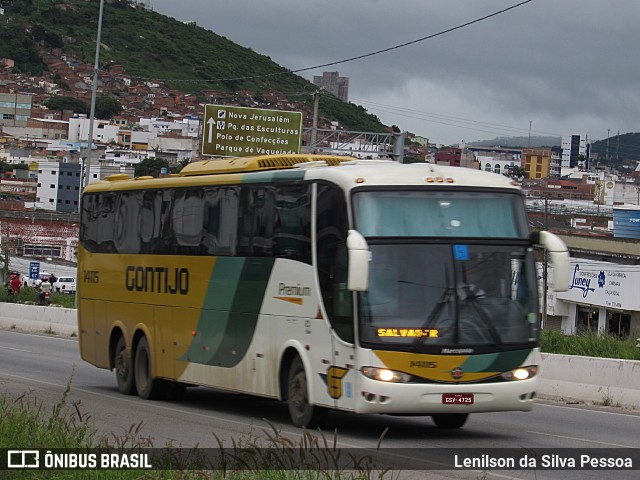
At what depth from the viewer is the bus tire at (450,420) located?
15781 millimetres

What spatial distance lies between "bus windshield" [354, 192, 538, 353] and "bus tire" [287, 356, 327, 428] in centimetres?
153

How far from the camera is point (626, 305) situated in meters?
48.5

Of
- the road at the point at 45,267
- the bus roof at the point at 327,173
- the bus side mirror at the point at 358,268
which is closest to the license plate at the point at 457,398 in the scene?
the bus side mirror at the point at 358,268

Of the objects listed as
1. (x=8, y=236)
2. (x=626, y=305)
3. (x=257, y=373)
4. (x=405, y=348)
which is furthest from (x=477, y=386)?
(x=8, y=236)

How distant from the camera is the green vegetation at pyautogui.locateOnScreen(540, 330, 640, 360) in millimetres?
23516

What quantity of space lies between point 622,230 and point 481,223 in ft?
186

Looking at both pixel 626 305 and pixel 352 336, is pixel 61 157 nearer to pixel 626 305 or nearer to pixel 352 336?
pixel 626 305

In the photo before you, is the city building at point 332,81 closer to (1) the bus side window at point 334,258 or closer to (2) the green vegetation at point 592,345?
(2) the green vegetation at point 592,345

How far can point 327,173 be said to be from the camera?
15.1m

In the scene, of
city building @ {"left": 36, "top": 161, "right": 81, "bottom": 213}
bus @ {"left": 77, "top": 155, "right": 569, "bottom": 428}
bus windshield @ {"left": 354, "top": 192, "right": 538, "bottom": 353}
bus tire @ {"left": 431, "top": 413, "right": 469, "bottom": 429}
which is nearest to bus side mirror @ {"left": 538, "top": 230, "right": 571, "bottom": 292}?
bus @ {"left": 77, "top": 155, "right": 569, "bottom": 428}

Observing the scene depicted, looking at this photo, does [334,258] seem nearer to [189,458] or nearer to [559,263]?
[559,263]

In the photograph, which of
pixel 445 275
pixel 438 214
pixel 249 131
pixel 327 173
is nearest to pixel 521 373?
pixel 445 275

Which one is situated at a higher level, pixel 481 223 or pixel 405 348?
pixel 481 223

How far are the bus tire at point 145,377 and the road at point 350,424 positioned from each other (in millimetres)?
355
